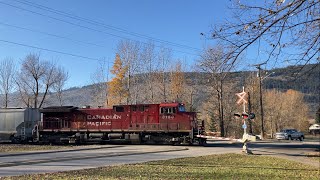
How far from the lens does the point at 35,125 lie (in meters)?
33.7

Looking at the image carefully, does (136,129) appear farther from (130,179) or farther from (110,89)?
(110,89)

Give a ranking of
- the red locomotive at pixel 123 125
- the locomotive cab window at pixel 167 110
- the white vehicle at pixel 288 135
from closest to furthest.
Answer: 1. the red locomotive at pixel 123 125
2. the locomotive cab window at pixel 167 110
3. the white vehicle at pixel 288 135

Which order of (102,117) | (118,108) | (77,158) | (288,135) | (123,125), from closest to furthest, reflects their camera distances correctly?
1. (77,158)
2. (123,125)
3. (118,108)
4. (102,117)
5. (288,135)

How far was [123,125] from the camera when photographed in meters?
31.2

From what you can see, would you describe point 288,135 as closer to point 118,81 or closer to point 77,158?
point 118,81

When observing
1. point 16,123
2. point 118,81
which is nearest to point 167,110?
point 16,123

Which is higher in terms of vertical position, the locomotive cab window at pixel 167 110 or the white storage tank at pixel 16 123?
the locomotive cab window at pixel 167 110

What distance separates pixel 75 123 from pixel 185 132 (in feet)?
→ 36.9

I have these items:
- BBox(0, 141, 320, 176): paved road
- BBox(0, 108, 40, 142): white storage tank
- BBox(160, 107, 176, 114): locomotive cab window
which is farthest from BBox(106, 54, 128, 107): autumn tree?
BBox(0, 141, 320, 176): paved road

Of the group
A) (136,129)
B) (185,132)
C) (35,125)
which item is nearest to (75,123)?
(35,125)

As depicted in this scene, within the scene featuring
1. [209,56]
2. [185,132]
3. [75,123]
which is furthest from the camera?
[75,123]

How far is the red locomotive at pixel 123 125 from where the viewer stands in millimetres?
29266

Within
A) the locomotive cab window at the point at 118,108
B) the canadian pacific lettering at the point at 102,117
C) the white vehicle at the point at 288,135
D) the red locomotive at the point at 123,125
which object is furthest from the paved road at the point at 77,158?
the white vehicle at the point at 288,135

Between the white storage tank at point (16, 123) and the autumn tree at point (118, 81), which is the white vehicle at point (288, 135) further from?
the white storage tank at point (16, 123)
